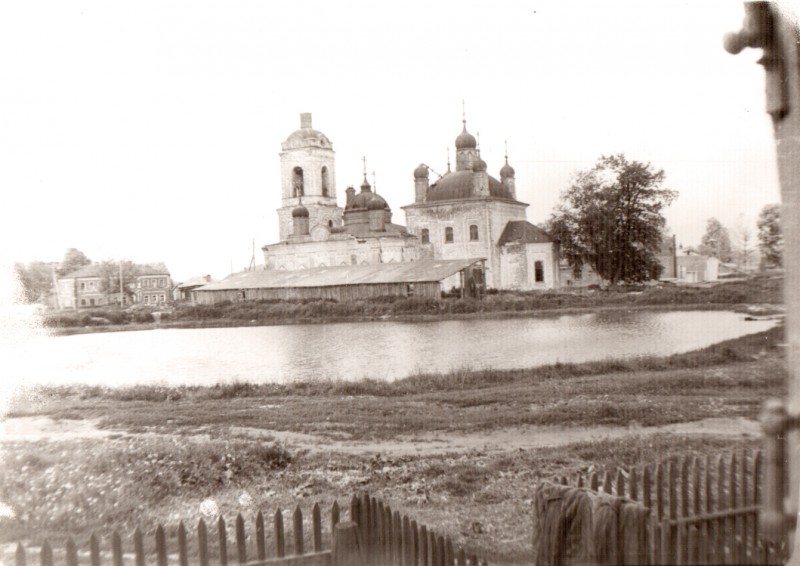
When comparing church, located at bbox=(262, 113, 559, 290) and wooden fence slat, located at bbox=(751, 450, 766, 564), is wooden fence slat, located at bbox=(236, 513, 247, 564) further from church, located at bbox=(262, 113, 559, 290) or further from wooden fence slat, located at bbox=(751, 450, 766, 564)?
church, located at bbox=(262, 113, 559, 290)

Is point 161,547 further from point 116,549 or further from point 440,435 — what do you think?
point 440,435

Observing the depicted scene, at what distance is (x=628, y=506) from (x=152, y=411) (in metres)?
3.98

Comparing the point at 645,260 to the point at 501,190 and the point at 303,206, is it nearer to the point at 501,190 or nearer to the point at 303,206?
the point at 501,190

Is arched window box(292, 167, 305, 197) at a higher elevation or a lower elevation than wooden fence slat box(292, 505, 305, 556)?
higher

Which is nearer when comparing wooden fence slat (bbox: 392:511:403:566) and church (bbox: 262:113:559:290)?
wooden fence slat (bbox: 392:511:403:566)

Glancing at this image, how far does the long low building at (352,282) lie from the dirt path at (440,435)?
1762 mm

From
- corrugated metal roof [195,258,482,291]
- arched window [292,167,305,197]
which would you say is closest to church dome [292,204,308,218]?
arched window [292,167,305,197]

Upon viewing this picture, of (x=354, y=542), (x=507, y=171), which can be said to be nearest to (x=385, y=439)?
(x=354, y=542)

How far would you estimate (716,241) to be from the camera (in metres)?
4.93

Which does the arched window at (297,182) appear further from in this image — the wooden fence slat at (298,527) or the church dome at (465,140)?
the wooden fence slat at (298,527)

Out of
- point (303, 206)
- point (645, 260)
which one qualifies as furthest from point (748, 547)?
point (303, 206)

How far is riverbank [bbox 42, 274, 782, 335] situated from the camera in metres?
5.11

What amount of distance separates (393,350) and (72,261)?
278cm

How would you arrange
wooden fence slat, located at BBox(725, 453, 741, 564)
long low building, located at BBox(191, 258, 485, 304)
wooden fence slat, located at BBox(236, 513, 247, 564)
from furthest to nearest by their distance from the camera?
long low building, located at BBox(191, 258, 485, 304)
wooden fence slat, located at BBox(725, 453, 741, 564)
wooden fence slat, located at BBox(236, 513, 247, 564)
